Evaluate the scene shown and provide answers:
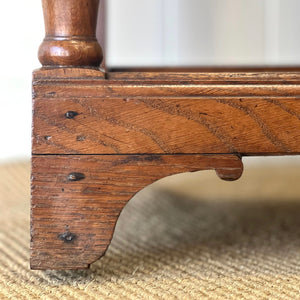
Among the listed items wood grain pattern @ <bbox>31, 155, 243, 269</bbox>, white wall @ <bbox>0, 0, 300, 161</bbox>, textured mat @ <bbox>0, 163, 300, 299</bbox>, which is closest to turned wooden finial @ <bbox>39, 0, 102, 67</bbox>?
wood grain pattern @ <bbox>31, 155, 243, 269</bbox>

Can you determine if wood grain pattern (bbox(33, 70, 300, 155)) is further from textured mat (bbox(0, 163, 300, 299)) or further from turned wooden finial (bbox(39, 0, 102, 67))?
textured mat (bbox(0, 163, 300, 299))

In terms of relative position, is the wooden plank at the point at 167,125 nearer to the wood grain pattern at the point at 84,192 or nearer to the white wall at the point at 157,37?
the wood grain pattern at the point at 84,192

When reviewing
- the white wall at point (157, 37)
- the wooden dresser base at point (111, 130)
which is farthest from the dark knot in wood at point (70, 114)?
the white wall at point (157, 37)

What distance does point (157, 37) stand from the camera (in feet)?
6.34

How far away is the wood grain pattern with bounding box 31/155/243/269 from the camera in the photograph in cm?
65

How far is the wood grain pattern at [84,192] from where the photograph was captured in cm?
65

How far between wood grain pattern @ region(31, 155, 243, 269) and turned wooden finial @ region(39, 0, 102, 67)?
4.2 inches

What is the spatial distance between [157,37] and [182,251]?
1.21 metres

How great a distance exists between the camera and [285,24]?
202 centimetres

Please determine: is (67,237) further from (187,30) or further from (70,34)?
(187,30)

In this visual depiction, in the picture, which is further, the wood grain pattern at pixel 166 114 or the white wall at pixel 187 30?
the white wall at pixel 187 30

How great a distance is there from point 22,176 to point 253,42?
2.95ft

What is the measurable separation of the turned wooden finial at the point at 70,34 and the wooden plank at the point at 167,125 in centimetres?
5

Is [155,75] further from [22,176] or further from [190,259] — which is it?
[22,176]
